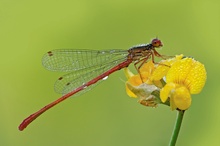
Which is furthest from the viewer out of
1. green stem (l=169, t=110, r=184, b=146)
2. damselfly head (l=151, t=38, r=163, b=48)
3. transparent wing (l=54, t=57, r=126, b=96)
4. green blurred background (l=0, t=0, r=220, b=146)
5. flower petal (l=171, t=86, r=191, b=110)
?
green blurred background (l=0, t=0, r=220, b=146)

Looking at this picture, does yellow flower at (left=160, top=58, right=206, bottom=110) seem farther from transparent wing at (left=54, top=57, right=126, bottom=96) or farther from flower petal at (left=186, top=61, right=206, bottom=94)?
transparent wing at (left=54, top=57, right=126, bottom=96)

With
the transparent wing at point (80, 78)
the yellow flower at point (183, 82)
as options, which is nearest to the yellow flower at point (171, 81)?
the yellow flower at point (183, 82)

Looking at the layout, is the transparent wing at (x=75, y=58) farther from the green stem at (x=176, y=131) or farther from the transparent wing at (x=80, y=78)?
the green stem at (x=176, y=131)

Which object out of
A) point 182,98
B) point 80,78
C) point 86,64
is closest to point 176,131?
point 182,98

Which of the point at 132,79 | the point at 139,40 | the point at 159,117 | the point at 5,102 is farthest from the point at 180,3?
the point at 132,79

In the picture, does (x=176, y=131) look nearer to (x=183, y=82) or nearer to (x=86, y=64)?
(x=183, y=82)

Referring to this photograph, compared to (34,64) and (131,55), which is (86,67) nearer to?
(131,55)

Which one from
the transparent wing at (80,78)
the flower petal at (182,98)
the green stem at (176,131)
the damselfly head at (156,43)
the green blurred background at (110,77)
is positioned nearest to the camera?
the green stem at (176,131)

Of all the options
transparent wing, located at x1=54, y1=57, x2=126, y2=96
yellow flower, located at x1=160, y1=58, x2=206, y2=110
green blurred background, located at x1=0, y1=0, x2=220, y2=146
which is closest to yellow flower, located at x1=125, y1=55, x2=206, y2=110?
yellow flower, located at x1=160, y1=58, x2=206, y2=110
